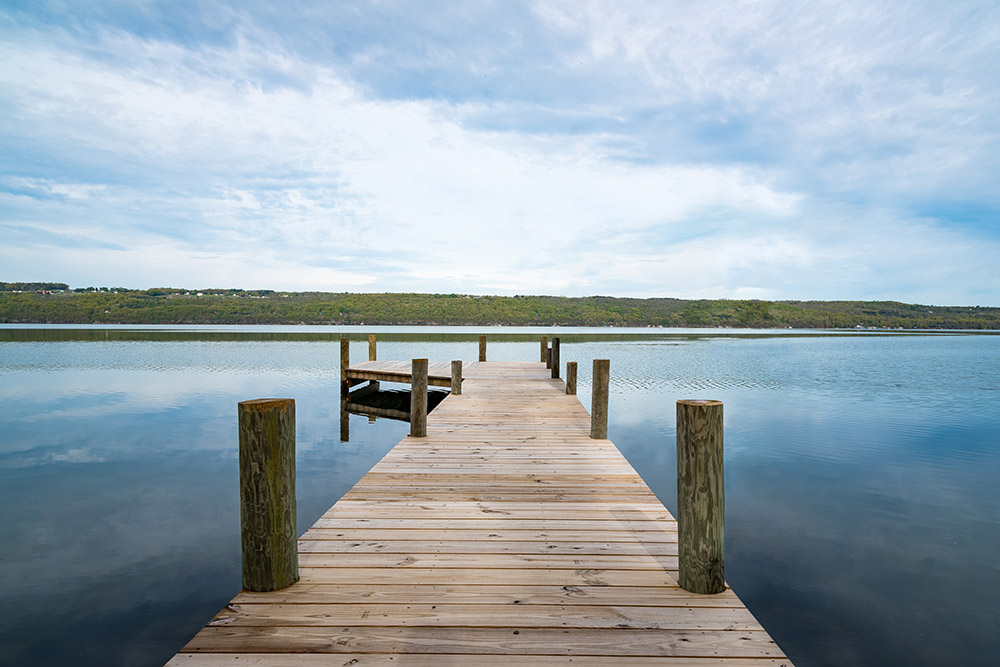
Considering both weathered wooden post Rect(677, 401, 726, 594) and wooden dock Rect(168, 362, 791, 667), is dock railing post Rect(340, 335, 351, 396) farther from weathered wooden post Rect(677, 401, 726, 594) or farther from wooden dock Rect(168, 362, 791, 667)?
weathered wooden post Rect(677, 401, 726, 594)

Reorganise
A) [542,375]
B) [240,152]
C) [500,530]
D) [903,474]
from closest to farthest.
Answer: [500,530], [903,474], [542,375], [240,152]

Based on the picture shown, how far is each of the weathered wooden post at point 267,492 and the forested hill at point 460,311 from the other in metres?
97.4

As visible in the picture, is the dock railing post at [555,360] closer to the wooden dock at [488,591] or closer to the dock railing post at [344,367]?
the dock railing post at [344,367]

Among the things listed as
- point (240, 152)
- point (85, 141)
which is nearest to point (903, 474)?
point (240, 152)

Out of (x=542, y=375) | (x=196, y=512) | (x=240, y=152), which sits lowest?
(x=196, y=512)

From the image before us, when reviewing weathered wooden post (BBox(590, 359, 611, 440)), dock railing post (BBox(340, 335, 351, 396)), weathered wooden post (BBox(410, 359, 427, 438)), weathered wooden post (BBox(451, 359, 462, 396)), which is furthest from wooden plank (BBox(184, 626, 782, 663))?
dock railing post (BBox(340, 335, 351, 396))

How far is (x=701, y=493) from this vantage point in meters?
2.78

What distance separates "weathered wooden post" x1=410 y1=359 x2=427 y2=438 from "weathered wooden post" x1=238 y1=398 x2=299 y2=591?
425cm

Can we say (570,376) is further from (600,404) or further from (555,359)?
(555,359)

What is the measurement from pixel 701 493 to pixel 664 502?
6364 millimetres

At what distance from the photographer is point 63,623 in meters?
4.98

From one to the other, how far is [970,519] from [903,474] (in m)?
2.46

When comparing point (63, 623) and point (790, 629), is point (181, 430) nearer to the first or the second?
point (63, 623)

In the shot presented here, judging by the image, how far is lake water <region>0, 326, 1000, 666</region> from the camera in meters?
4.93
